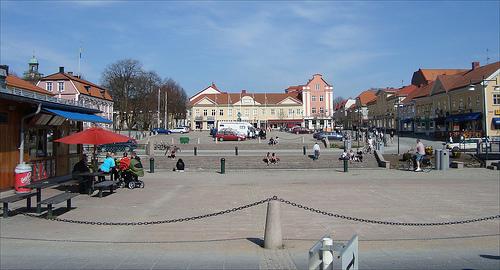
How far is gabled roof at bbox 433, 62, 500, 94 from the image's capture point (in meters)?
60.8

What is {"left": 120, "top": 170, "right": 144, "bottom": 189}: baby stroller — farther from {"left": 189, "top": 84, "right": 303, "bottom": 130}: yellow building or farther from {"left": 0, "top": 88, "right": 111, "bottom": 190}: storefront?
{"left": 189, "top": 84, "right": 303, "bottom": 130}: yellow building

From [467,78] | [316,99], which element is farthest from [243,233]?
[316,99]

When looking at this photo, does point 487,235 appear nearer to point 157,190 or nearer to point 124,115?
point 157,190

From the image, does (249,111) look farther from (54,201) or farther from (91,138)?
(54,201)

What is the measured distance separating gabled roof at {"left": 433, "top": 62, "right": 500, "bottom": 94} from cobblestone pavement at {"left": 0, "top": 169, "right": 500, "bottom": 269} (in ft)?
167

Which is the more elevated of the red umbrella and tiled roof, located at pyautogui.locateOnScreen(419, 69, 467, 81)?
tiled roof, located at pyautogui.locateOnScreen(419, 69, 467, 81)

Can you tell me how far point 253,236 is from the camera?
9.20 metres

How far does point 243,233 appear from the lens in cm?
954

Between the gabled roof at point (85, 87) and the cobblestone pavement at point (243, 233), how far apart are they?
206 ft

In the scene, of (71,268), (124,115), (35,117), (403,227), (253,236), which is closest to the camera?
(71,268)

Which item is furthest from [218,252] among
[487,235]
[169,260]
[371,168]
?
[371,168]

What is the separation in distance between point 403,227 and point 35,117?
45.2 ft

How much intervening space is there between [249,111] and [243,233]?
11135 cm

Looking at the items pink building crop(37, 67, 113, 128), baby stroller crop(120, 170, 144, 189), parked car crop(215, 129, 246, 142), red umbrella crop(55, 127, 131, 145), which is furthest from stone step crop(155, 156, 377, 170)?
pink building crop(37, 67, 113, 128)
